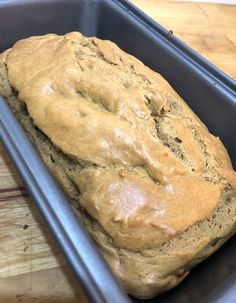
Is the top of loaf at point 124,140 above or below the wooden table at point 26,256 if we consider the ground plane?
above

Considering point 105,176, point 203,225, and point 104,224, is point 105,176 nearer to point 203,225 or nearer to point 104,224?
point 104,224

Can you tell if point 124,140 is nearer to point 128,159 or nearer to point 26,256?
point 128,159

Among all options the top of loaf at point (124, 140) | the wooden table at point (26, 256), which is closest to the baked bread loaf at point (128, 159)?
the top of loaf at point (124, 140)

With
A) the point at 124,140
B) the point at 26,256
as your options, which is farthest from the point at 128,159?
the point at 26,256

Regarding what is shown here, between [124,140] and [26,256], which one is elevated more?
[124,140]

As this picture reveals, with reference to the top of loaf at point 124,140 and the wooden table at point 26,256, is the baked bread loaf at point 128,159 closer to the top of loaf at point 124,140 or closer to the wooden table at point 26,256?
the top of loaf at point 124,140

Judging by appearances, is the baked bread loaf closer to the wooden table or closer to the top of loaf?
the top of loaf

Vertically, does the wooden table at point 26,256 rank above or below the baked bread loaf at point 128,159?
below
